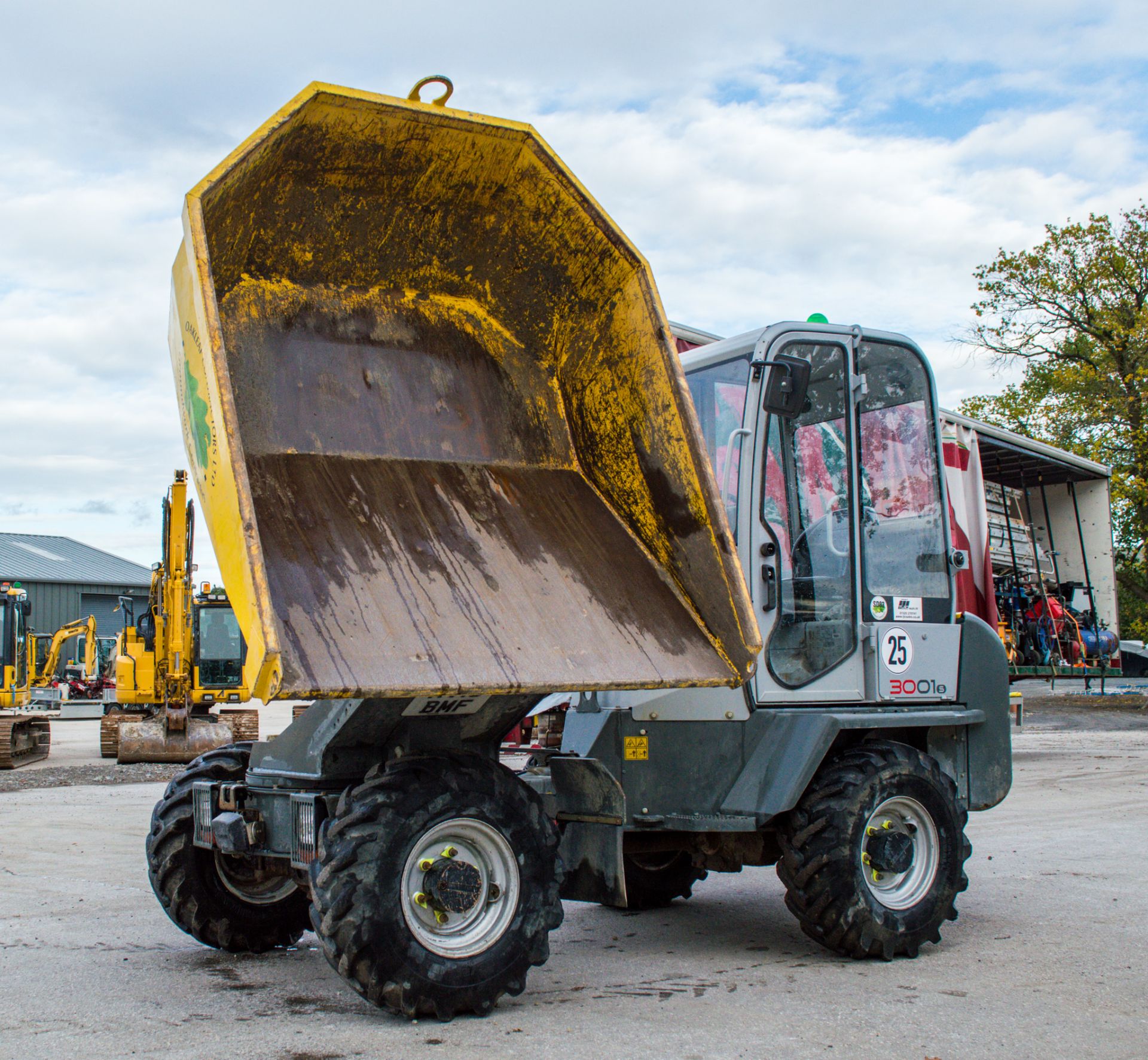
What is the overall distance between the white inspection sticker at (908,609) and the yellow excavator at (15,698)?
44.6 ft

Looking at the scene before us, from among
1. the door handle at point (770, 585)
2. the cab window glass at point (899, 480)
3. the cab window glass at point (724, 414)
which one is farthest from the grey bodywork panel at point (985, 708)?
the cab window glass at point (724, 414)

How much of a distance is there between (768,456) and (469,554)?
145cm

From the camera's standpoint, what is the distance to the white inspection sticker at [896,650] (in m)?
5.56

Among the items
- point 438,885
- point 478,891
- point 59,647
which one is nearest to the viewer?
point 438,885

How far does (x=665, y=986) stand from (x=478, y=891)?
0.92m

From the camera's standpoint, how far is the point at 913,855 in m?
5.34

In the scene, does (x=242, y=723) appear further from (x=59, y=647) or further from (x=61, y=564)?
(x=61, y=564)

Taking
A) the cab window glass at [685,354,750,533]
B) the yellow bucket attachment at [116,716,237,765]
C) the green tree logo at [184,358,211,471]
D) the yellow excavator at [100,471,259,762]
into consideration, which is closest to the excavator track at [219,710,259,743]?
the yellow excavator at [100,471,259,762]

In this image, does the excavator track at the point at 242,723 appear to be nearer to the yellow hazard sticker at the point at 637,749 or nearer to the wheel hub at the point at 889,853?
the yellow hazard sticker at the point at 637,749

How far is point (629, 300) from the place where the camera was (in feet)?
16.6

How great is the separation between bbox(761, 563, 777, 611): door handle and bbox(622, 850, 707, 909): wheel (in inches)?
66.2

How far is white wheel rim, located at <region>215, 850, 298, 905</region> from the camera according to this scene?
5.22 metres

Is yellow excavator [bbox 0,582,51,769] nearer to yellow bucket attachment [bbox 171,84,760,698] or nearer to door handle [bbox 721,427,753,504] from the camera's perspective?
yellow bucket attachment [bbox 171,84,760,698]

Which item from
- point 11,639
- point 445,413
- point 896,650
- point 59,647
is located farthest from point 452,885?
point 59,647
